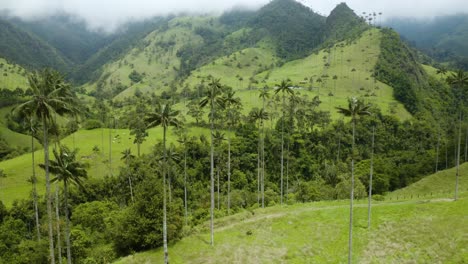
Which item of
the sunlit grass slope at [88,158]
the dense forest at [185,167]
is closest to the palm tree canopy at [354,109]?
the dense forest at [185,167]

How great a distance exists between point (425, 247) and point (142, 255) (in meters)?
40.5

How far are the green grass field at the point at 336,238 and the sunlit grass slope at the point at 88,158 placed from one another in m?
83.1

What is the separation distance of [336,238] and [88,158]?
114803mm

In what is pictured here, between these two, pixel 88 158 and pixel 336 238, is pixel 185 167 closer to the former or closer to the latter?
pixel 336 238

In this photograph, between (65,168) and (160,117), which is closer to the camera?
(65,168)

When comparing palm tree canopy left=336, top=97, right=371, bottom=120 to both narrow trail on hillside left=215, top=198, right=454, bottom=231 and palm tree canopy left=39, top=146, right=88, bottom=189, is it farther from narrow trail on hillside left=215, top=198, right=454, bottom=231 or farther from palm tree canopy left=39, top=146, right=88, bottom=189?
palm tree canopy left=39, top=146, right=88, bottom=189

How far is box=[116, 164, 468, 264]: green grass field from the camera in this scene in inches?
1955

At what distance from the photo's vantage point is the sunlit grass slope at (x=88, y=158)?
4737 inches

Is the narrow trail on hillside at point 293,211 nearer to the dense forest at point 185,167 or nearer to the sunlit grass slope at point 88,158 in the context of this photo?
the dense forest at point 185,167

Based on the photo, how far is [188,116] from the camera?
198 m

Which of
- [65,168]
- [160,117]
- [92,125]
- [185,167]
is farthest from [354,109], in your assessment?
[92,125]

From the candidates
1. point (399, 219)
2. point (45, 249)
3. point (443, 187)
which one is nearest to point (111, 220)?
point (45, 249)

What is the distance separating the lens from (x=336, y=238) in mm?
55062

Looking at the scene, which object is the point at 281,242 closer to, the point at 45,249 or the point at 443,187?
the point at 45,249
